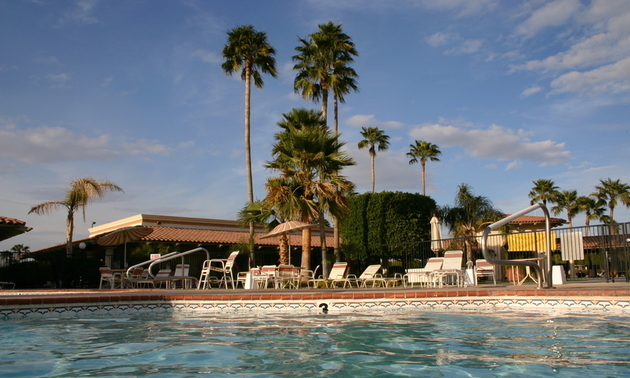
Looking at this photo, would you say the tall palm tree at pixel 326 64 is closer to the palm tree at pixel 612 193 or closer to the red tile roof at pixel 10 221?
the red tile roof at pixel 10 221

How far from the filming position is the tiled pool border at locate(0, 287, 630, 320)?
8.48 meters

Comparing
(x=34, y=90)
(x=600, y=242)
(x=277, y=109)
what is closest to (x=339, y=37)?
(x=277, y=109)

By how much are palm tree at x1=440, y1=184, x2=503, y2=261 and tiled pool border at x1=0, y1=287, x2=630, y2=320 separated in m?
20.4

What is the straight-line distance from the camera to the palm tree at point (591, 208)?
47062 mm

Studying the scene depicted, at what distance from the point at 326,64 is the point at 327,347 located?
22.0 meters

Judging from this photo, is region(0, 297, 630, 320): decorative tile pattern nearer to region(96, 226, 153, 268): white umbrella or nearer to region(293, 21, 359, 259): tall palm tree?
region(96, 226, 153, 268): white umbrella

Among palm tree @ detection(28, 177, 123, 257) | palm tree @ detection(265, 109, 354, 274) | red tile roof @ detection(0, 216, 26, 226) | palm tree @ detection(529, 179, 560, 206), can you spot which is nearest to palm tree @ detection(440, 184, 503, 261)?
palm tree @ detection(265, 109, 354, 274)

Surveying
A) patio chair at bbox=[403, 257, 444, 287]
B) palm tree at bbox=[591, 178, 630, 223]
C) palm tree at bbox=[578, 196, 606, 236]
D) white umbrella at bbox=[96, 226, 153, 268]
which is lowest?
patio chair at bbox=[403, 257, 444, 287]

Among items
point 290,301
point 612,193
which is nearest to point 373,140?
point 612,193

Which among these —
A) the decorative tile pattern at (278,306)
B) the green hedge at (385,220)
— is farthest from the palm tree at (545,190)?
the decorative tile pattern at (278,306)

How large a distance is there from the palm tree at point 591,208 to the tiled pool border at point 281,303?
43.9 m

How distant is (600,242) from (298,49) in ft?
60.8

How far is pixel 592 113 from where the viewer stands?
1623 centimetres

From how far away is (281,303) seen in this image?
9188mm
